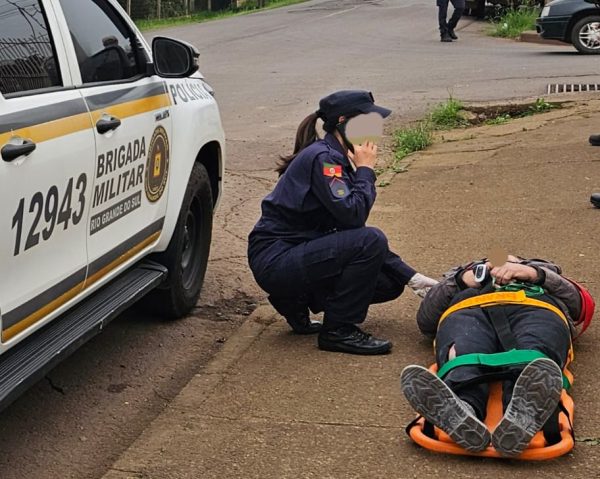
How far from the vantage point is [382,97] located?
13.6 metres

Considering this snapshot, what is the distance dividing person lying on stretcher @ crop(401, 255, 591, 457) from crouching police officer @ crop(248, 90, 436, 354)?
31 cm

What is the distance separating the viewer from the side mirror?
500 cm

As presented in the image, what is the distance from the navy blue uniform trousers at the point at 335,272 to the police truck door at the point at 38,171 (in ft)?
3.57

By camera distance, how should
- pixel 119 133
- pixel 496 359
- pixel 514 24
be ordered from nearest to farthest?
1. pixel 496 359
2. pixel 119 133
3. pixel 514 24

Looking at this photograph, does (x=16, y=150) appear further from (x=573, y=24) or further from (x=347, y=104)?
(x=573, y=24)

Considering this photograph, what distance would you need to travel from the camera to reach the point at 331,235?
4891mm

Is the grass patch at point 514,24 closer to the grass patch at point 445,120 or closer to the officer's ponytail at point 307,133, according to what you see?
the grass patch at point 445,120

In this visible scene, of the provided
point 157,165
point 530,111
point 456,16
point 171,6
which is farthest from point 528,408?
point 171,6

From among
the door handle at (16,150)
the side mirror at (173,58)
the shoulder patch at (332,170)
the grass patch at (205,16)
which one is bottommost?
the grass patch at (205,16)

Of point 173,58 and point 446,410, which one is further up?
point 173,58

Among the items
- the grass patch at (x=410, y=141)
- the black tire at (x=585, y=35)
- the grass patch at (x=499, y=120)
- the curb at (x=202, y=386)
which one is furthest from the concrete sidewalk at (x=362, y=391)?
the black tire at (x=585, y=35)

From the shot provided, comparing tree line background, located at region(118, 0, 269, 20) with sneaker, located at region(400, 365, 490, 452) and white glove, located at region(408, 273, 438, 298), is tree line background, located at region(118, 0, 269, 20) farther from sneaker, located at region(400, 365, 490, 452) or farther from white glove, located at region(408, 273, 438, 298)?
sneaker, located at region(400, 365, 490, 452)

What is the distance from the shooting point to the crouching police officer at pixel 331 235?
15.8 feet

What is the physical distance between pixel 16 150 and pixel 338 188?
5.62 feet
